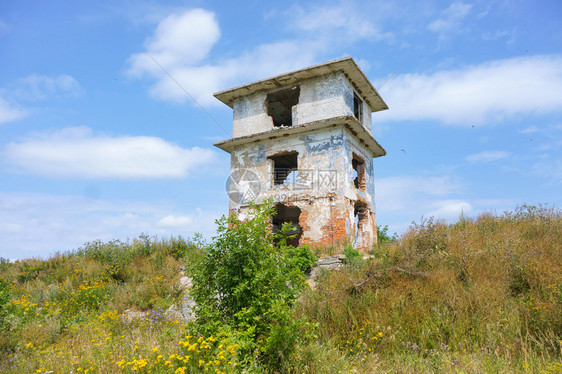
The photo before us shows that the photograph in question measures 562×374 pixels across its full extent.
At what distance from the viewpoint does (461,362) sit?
450cm

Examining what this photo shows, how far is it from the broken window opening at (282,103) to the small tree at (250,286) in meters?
11.7

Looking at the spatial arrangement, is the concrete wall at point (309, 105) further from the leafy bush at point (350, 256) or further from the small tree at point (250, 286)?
the small tree at point (250, 286)

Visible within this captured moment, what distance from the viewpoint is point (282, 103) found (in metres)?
17.8

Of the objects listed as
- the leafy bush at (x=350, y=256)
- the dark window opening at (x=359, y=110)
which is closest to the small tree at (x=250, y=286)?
the leafy bush at (x=350, y=256)

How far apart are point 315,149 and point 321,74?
3.34 meters

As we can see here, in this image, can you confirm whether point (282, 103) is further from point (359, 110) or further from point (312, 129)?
point (312, 129)

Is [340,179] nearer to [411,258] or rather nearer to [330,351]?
[411,258]

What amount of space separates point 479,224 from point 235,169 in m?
9.98

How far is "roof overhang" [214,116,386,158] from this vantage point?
13.8 meters

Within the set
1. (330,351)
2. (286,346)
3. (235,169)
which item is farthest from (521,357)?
(235,169)

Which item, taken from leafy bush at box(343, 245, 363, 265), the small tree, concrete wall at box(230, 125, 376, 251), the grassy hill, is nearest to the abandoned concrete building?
concrete wall at box(230, 125, 376, 251)

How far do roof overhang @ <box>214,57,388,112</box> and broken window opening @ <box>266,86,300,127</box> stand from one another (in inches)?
19.9

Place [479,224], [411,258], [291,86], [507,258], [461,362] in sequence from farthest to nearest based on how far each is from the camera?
[291,86]
[479,224]
[411,258]
[507,258]
[461,362]

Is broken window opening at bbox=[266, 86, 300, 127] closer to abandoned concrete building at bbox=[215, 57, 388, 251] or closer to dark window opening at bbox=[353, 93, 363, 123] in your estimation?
abandoned concrete building at bbox=[215, 57, 388, 251]
